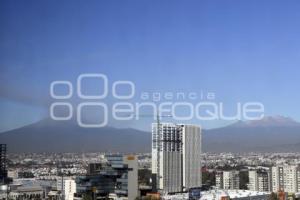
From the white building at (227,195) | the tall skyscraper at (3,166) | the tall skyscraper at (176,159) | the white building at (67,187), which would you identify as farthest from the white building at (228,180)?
the tall skyscraper at (3,166)

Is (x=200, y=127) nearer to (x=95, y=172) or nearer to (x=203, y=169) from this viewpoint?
(x=203, y=169)

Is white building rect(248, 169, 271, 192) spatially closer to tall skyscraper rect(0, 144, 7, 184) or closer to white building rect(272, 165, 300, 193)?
white building rect(272, 165, 300, 193)

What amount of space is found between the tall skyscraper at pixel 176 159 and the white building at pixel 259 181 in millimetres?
741

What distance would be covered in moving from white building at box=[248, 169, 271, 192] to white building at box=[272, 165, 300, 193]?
0.29 ft

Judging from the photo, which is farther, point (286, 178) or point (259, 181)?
point (259, 181)

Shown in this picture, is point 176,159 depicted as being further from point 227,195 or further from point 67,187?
point 67,187

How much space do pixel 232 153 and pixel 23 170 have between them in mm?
2107

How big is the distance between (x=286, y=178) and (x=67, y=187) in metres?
2.60

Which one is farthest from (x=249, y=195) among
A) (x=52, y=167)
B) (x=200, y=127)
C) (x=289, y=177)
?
(x=52, y=167)

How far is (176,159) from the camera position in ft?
17.2

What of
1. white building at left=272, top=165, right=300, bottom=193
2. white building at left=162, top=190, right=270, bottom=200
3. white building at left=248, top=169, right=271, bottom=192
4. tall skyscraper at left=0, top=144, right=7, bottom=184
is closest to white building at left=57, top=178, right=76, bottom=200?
tall skyscraper at left=0, top=144, right=7, bottom=184

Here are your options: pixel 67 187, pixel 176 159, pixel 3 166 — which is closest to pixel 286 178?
pixel 176 159

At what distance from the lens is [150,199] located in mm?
4574

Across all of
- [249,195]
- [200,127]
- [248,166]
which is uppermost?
[200,127]
